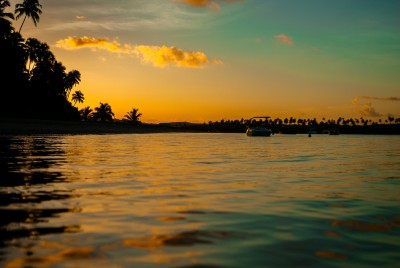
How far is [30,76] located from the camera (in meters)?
99.0

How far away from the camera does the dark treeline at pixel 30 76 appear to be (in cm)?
Result: 7475

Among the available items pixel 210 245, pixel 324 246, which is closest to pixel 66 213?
pixel 210 245

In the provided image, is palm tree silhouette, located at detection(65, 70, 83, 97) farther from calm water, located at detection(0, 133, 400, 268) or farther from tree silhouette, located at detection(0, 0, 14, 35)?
calm water, located at detection(0, 133, 400, 268)

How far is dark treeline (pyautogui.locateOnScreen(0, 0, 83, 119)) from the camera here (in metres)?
74.8

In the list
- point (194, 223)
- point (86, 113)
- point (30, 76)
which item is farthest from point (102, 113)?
point (194, 223)

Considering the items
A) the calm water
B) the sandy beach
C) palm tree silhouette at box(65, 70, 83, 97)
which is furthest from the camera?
palm tree silhouette at box(65, 70, 83, 97)

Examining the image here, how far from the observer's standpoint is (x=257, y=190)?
1170cm

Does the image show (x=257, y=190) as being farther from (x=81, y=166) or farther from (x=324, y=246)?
(x=81, y=166)

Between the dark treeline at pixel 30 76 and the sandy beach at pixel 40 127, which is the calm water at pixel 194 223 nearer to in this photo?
the sandy beach at pixel 40 127

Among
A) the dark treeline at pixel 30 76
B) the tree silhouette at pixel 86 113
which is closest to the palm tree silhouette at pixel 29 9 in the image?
the dark treeline at pixel 30 76

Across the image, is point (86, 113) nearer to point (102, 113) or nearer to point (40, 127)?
point (102, 113)

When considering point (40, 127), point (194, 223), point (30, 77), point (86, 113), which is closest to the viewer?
Result: point (194, 223)

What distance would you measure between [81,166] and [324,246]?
13.6 metres

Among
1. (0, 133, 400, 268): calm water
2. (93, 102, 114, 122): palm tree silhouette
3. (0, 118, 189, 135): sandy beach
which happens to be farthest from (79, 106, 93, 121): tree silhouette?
(0, 133, 400, 268): calm water
